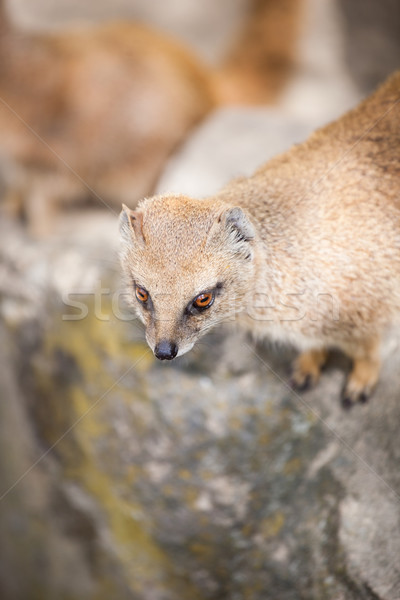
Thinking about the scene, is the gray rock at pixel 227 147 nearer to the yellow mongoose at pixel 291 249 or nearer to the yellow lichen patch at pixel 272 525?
the yellow mongoose at pixel 291 249

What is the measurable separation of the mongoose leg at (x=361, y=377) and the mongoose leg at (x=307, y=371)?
12 cm

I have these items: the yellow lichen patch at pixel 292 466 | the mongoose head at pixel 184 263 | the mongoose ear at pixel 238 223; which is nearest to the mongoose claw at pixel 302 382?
the yellow lichen patch at pixel 292 466

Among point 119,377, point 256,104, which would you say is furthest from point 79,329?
point 256,104

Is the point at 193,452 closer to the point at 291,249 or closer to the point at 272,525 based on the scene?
the point at 272,525

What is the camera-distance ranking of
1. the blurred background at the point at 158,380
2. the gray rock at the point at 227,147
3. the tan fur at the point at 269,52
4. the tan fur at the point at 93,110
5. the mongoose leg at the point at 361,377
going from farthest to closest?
the tan fur at the point at 269,52
the tan fur at the point at 93,110
the gray rock at the point at 227,147
the blurred background at the point at 158,380
the mongoose leg at the point at 361,377

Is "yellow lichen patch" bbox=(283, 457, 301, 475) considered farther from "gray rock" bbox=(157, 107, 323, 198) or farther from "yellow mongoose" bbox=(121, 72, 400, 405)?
"gray rock" bbox=(157, 107, 323, 198)

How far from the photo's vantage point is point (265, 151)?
3092 mm

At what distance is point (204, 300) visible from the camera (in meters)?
1.65

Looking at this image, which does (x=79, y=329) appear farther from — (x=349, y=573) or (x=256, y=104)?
(x=256, y=104)

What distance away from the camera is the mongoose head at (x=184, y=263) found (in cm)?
160

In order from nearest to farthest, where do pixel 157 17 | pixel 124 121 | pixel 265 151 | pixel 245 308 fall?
1. pixel 245 308
2. pixel 265 151
3. pixel 124 121
4. pixel 157 17

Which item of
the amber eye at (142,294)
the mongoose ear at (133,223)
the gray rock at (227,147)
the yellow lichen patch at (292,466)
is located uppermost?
the gray rock at (227,147)

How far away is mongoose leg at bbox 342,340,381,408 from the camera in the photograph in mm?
2061

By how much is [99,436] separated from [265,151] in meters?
1.68
